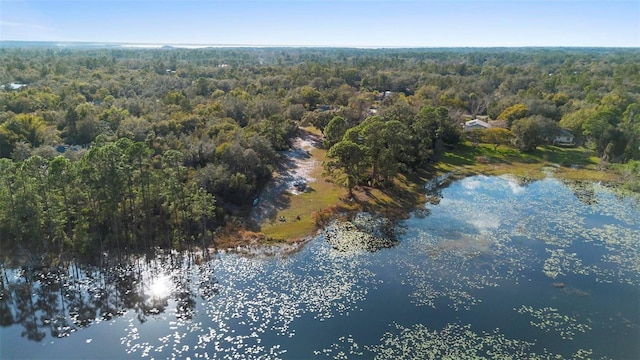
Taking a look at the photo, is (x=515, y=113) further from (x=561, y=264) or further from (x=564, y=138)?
(x=561, y=264)

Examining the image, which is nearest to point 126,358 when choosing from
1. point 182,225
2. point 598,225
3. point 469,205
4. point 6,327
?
point 6,327

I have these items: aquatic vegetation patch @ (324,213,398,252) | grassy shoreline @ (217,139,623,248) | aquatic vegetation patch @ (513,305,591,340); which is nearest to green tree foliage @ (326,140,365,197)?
grassy shoreline @ (217,139,623,248)

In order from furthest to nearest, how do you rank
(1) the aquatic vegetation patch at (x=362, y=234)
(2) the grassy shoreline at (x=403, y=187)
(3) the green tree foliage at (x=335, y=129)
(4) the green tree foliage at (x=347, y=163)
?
1. (3) the green tree foliage at (x=335, y=129)
2. (4) the green tree foliage at (x=347, y=163)
3. (2) the grassy shoreline at (x=403, y=187)
4. (1) the aquatic vegetation patch at (x=362, y=234)

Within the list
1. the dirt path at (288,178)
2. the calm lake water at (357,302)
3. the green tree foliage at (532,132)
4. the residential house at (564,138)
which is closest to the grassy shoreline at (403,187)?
the dirt path at (288,178)

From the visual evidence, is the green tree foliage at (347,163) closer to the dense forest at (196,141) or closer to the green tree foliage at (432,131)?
the dense forest at (196,141)

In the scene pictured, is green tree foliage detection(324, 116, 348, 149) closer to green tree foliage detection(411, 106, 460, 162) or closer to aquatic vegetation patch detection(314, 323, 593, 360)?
green tree foliage detection(411, 106, 460, 162)

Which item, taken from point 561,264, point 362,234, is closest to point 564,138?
point 561,264
